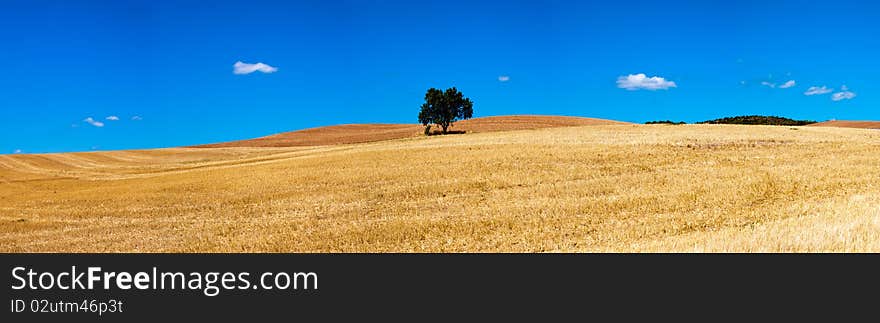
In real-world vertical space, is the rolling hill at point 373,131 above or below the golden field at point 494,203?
above

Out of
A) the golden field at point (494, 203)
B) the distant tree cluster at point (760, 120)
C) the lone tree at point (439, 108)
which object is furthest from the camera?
the distant tree cluster at point (760, 120)

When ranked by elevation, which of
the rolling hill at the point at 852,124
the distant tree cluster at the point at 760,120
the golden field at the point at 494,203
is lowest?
the golden field at the point at 494,203

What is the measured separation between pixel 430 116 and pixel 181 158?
132ft

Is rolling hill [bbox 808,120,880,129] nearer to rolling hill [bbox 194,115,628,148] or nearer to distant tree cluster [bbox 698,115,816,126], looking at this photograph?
distant tree cluster [bbox 698,115,816,126]

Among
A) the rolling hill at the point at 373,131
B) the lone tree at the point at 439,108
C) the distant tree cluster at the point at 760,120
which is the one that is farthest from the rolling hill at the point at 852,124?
the lone tree at the point at 439,108

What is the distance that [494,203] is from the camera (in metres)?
22.8

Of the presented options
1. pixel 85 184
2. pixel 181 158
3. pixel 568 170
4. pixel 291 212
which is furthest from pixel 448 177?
pixel 181 158

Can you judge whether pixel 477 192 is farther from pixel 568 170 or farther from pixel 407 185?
pixel 568 170

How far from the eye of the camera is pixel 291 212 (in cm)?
2339

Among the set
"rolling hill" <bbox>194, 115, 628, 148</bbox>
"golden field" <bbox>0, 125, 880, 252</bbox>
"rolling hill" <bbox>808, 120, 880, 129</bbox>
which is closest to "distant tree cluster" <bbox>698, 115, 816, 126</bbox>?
"rolling hill" <bbox>808, 120, 880, 129</bbox>

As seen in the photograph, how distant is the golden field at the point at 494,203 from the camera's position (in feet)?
54.4

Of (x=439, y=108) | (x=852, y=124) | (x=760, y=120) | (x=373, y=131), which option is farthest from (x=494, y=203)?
(x=760, y=120)

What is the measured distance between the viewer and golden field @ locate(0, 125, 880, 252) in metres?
16.6

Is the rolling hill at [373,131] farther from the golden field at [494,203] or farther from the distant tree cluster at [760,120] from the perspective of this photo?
the golden field at [494,203]
